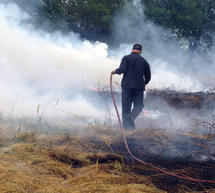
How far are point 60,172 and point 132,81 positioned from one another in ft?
10.4

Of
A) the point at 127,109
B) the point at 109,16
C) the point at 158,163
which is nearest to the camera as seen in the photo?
the point at 158,163

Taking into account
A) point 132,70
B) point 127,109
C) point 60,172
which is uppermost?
point 132,70

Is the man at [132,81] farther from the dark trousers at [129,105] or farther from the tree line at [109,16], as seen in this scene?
the tree line at [109,16]

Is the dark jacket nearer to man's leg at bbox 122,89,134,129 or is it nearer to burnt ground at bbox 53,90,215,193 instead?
man's leg at bbox 122,89,134,129

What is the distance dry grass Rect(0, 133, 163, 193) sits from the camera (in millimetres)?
2828

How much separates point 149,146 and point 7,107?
4575mm

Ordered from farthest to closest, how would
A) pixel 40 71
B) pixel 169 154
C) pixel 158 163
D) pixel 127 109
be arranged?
pixel 40 71
pixel 127 109
pixel 169 154
pixel 158 163

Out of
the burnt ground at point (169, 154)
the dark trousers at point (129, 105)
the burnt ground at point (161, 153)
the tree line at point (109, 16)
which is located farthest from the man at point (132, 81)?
the tree line at point (109, 16)

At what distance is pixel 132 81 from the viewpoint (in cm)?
598

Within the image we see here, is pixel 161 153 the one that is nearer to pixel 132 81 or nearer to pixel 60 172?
pixel 60 172

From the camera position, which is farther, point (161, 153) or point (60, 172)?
point (161, 153)

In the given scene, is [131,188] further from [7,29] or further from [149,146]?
[7,29]

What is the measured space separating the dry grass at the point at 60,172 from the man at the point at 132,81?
6.71 feet

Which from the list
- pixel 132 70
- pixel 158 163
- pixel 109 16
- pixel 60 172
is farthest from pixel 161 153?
pixel 109 16
